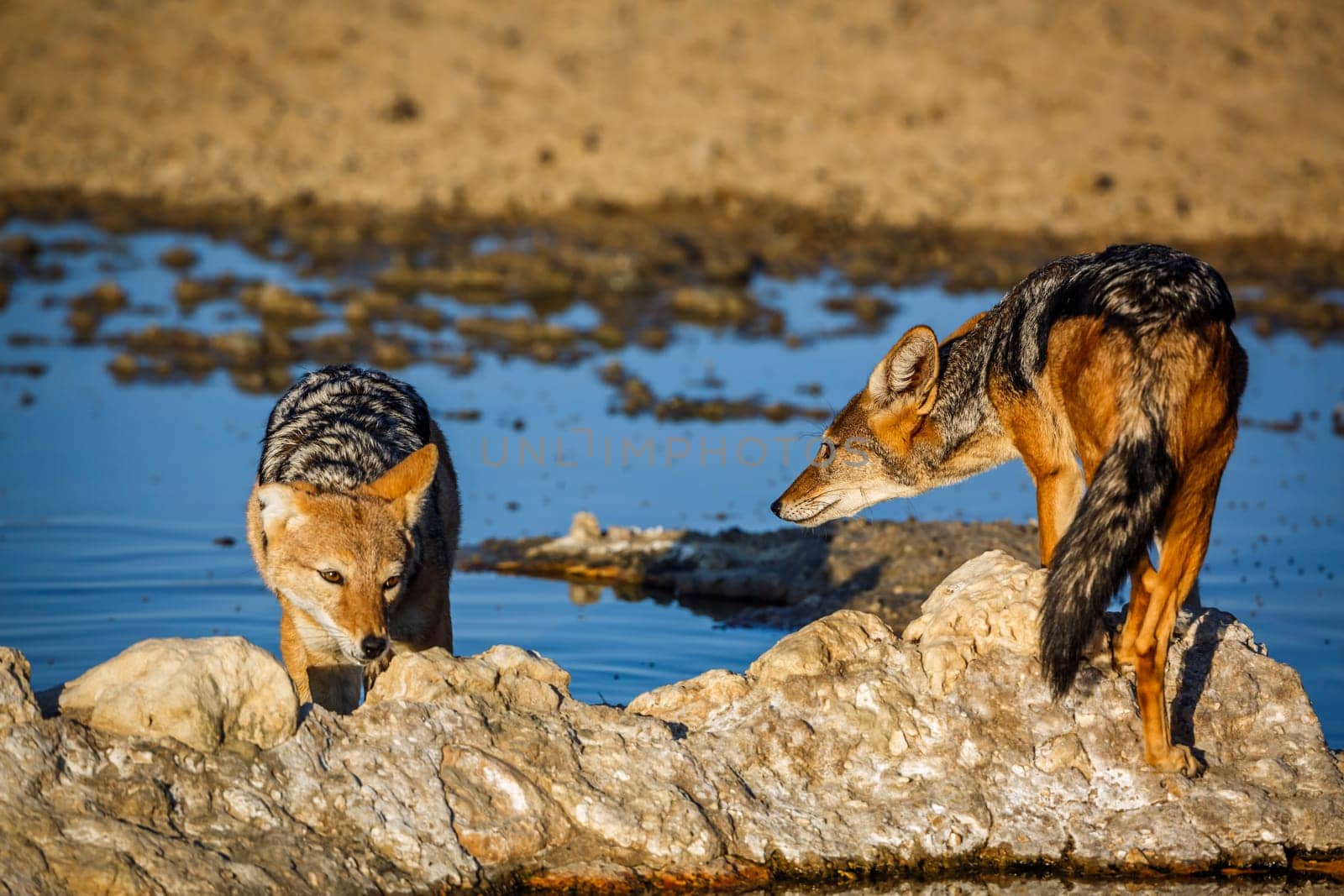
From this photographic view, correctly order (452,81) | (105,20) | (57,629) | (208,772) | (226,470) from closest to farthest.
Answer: (208,772)
(57,629)
(226,470)
(452,81)
(105,20)

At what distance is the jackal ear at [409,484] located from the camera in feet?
23.2

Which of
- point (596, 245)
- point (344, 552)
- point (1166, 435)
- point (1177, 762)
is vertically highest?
point (596, 245)

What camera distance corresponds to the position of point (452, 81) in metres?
28.3

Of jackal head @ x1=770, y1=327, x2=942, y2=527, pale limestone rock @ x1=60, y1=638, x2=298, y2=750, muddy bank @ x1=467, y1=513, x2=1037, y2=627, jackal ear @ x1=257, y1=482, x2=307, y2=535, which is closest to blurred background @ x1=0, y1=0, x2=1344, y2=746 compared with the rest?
muddy bank @ x1=467, y1=513, x2=1037, y2=627

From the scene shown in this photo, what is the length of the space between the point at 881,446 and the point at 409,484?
8.24 ft

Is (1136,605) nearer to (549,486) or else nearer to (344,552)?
(344,552)

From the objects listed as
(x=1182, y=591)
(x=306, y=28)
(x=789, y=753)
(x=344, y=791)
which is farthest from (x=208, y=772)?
(x=306, y=28)

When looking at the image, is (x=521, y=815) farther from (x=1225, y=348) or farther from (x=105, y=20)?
(x=105, y=20)

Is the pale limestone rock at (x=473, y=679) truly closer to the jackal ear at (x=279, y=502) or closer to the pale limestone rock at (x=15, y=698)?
the jackal ear at (x=279, y=502)

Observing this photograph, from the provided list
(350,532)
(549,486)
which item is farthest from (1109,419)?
(549,486)

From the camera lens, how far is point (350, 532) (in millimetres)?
6793

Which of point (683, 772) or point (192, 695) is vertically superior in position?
point (192, 695)

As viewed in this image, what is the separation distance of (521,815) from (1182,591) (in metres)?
2.77

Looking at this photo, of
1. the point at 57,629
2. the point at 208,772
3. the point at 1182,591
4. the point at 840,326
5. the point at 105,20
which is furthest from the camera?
the point at 105,20
